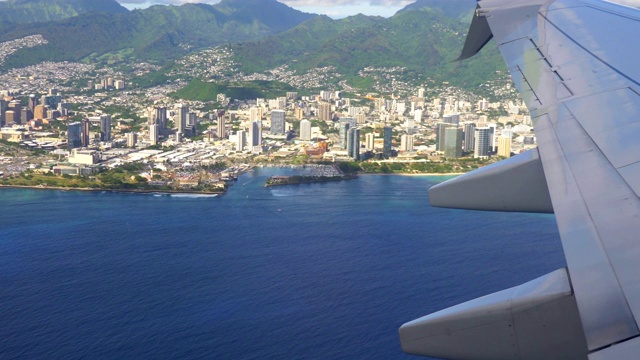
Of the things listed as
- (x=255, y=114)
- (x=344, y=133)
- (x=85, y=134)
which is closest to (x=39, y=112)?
(x=85, y=134)

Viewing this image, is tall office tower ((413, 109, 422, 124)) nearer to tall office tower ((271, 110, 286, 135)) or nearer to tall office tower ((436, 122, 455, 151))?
tall office tower ((271, 110, 286, 135))

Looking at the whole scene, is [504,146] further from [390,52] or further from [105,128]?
[390,52]

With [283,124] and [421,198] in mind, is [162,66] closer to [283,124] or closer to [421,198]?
[283,124]

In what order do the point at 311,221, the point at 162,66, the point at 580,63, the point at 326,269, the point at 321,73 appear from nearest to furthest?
the point at 580,63, the point at 326,269, the point at 311,221, the point at 321,73, the point at 162,66

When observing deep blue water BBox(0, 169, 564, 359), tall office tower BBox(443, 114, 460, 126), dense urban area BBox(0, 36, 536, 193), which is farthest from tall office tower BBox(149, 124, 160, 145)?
tall office tower BBox(443, 114, 460, 126)

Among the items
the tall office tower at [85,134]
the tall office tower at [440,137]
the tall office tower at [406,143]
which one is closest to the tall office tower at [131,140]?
the tall office tower at [85,134]

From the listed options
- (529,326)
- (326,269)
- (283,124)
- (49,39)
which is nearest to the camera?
(529,326)

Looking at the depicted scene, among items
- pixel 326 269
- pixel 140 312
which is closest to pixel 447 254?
pixel 326 269
